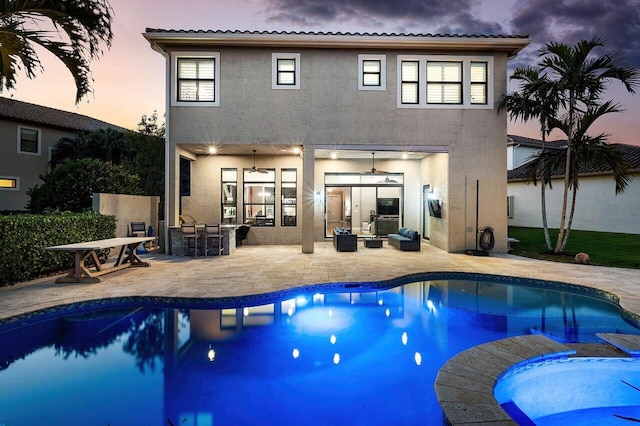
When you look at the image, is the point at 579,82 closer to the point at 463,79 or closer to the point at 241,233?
the point at 463,79

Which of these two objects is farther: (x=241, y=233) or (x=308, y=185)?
(x=241, y=233)

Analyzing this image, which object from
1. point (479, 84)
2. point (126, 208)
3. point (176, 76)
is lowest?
point (126, 208)

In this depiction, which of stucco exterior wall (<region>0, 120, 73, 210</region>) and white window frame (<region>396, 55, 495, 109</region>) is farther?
stucco exterior wall (<region>0, 120, 73, 210</region>)

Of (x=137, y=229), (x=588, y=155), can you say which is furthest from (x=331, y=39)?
(x=137, y=229)

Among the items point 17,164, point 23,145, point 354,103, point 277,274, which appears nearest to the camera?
point 277,274

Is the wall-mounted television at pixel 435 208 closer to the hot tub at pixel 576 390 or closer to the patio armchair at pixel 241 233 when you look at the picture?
the patio armchair at pixel 241 233

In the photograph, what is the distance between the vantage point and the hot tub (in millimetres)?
3709

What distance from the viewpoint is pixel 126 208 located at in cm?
1205

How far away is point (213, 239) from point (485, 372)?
9948 mm

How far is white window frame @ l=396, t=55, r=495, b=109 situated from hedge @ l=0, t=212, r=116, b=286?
34.8 feet

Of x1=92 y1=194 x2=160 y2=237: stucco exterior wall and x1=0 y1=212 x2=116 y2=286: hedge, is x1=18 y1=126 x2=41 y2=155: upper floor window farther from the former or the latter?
x1=0 y1=212 x2=116 y2=286: hedge

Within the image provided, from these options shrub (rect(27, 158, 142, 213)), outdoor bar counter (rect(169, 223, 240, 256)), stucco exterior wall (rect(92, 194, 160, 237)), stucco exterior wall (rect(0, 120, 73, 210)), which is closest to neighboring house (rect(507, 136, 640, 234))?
outdoor bar counter (rect(169, 223, 240, 256))

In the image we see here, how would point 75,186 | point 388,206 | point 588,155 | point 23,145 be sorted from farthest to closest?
point 23,145 → point 388,206 → point 75,186 → point 588,155

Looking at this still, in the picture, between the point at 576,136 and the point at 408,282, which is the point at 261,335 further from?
the point at 576,136
